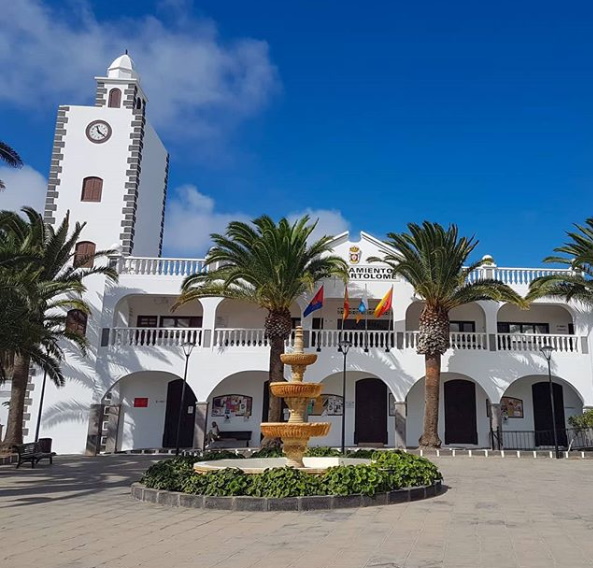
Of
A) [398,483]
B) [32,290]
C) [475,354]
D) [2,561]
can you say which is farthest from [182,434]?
[2,561]

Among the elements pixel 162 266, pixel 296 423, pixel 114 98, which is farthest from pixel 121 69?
pixel 296 423

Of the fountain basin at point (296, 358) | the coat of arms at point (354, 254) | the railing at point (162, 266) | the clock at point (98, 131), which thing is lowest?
the fountain basin at point (296, 358)

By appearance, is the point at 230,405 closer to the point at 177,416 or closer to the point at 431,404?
the point at 177,416

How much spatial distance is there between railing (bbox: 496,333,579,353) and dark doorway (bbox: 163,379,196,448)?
42.2 ft

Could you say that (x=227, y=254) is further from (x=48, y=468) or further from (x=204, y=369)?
(x=48, y=468)

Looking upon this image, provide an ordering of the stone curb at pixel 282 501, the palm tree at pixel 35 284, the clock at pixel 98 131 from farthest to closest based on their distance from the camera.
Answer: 1. the clock at pixel 98 131
2. the palm tree at pixel 35 284
3. the stone curb at pixel 282 501

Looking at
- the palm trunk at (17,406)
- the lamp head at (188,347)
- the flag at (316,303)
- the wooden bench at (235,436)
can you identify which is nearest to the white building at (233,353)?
the wooden bench at (235,436)

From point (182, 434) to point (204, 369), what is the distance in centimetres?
378

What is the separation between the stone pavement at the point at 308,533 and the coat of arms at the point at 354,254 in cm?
1356

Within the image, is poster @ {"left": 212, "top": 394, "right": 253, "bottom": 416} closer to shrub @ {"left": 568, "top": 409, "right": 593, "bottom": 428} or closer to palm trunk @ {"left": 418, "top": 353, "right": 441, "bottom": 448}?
palm trunk @ {"left": 418, "top": 353, "right": 441, "bottom": 448}

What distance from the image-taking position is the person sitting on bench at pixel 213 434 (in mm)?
23625

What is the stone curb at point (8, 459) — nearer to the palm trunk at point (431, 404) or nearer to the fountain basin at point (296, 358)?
the fountain basin at point (296, 358)

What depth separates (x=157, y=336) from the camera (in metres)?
Answer: 23.5

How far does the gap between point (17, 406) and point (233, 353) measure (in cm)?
779
